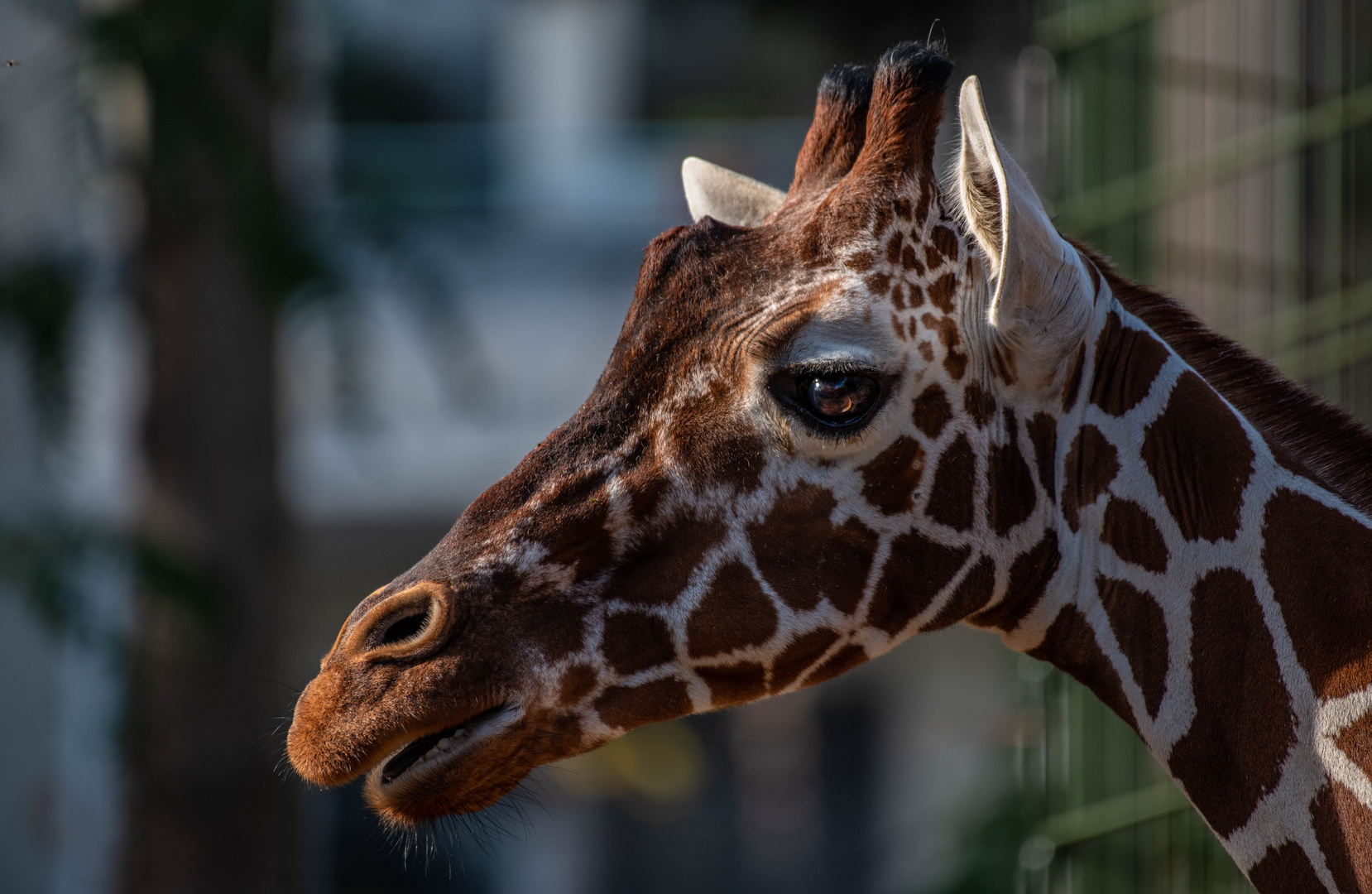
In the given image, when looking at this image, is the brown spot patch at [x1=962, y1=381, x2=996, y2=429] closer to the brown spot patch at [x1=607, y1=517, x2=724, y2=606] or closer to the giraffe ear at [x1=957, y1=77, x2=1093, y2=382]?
the giraffe ear at [x1=957, y1=77, x2=1093, y2=382]

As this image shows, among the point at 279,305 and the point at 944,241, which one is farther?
the point at 279,305

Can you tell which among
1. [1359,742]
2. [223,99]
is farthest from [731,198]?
[223,99]

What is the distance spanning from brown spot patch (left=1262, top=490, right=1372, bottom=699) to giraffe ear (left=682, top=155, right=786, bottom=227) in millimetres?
1300

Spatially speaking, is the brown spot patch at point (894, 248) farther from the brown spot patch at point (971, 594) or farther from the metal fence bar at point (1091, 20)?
the metal fence bar at point (1091, 20)

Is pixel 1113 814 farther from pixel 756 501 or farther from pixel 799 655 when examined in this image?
pixel 756 501

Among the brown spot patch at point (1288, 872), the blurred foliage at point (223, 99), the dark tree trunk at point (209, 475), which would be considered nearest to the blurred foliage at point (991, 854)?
the dark tree trunk at point (209, 475)

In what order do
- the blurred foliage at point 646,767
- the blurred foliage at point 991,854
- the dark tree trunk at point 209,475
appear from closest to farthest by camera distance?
the dark tree trunk at point 209,475
the blurred foliage at point 991,854
the blurred foliage at point 646,767

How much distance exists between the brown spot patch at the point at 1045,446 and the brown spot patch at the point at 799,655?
50 centimetres

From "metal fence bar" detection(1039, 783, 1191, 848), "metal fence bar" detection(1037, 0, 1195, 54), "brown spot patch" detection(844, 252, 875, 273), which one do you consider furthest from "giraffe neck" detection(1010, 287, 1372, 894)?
"metal fence bar" detection(1037, 0, 1195, 54)

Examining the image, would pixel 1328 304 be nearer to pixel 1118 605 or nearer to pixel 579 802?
pixel 1118 605

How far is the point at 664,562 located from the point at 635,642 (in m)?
0.16

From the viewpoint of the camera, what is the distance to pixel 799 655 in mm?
2225

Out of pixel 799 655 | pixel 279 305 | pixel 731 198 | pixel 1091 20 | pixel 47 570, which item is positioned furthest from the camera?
pixel 279 305

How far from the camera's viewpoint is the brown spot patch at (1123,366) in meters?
2.26
